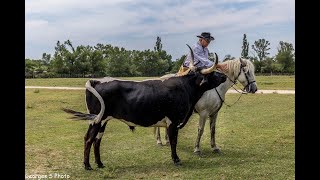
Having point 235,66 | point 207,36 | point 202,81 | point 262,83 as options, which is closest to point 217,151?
point 202,81

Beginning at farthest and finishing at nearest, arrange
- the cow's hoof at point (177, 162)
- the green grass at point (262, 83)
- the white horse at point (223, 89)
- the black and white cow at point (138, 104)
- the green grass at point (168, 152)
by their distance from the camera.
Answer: the green grass at point (262, 83)
the white horse at point (223, 89)
the cow's hoof at point (177, 162)
the black and white cow at point (138, 104)
the green grass at point (168, 152)

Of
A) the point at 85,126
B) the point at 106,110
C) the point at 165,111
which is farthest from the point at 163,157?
the point at 85,126

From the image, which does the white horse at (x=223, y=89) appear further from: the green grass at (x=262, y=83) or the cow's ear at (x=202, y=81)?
the green grass at (x=262, y=83)

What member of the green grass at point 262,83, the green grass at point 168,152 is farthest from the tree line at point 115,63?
A: the green grass at point 168,152

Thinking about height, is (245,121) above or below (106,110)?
below

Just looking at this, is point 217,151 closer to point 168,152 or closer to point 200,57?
point 168,152

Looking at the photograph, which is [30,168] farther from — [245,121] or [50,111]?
[50,111]

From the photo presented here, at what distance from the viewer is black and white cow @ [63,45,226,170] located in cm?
756

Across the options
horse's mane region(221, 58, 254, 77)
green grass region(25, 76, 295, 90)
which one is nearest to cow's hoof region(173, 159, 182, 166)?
horse's mane region(221, 58, 254, 77)

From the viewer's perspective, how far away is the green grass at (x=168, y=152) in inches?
291

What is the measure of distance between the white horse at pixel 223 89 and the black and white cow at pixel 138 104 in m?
0.57

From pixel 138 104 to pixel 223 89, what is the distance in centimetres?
258

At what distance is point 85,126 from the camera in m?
13.6
